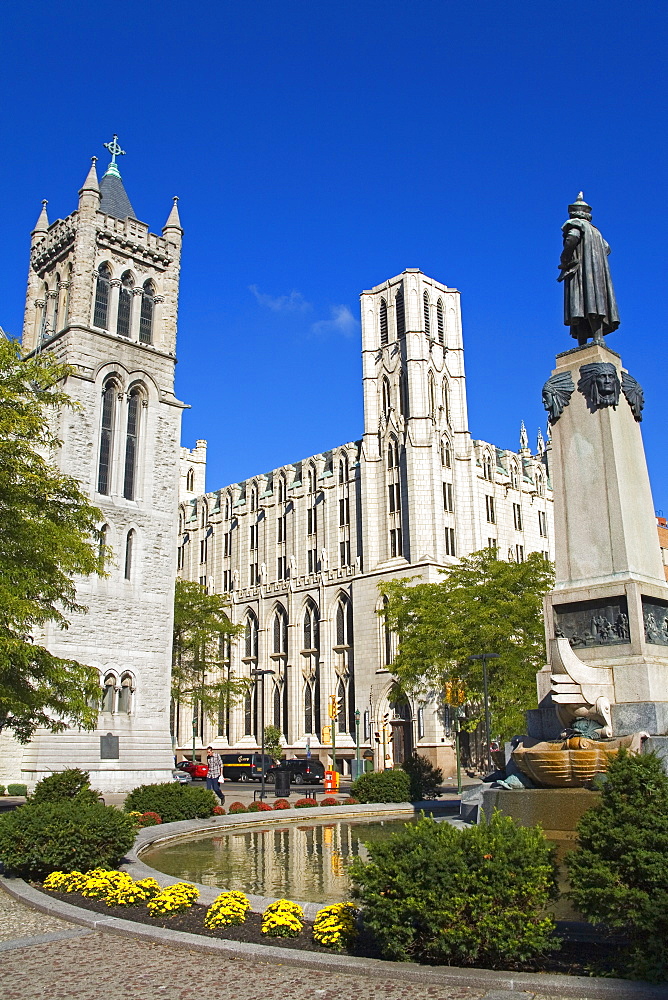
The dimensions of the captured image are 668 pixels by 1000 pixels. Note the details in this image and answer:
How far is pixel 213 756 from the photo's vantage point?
1257 inches

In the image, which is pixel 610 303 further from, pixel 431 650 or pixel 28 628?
pixel 431 650

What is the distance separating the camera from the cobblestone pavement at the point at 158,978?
6.36m

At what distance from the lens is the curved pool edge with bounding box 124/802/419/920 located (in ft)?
32.1

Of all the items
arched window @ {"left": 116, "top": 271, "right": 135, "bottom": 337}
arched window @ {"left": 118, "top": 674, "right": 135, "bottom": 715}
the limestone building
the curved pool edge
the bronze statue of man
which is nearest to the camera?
the curved pool edge

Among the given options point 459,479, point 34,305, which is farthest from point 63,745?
point 459,479

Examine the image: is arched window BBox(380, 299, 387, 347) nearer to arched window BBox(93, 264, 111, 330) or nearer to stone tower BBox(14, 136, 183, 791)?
stone tower BBox(14, 136, 183, 791)

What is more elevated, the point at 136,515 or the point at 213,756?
the point at 136,515

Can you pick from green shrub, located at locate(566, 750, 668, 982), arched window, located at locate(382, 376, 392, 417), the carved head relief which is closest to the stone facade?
arched window, located at locate(382, 376, 392, 417)

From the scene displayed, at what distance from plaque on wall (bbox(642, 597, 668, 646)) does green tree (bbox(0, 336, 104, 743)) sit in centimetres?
1168

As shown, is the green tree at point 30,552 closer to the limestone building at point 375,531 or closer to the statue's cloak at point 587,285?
the statue's cloak at point 587,285

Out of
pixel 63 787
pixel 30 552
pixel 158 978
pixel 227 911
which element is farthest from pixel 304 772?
pixel 158 978

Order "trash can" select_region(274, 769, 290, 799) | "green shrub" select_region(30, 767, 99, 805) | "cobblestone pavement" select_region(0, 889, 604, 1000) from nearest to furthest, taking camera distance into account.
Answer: "cobblestone pavement" select_region(0, 889, 604, 1000)
"green shrub" select_region(30, 767, 99, 805)
"trash can" select_region(274, 769, 290, 799)

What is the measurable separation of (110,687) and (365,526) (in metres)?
29.2

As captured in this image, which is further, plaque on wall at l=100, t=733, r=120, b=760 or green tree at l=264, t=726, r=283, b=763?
green tree at l=264, t=726, r=283, b=763
